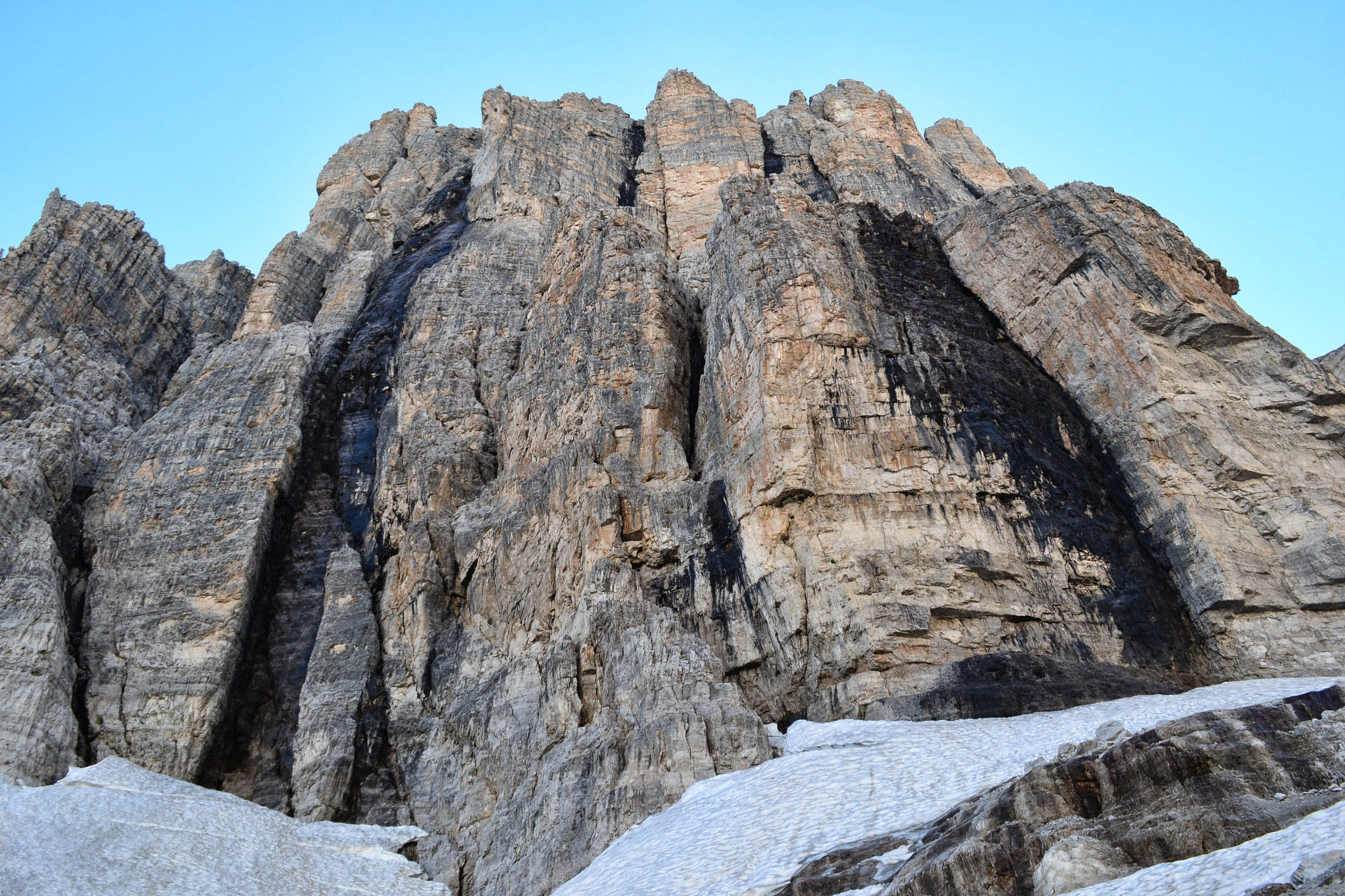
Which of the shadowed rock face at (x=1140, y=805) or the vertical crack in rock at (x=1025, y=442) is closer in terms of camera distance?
the shadowed rock face at (x=1140, y=805)

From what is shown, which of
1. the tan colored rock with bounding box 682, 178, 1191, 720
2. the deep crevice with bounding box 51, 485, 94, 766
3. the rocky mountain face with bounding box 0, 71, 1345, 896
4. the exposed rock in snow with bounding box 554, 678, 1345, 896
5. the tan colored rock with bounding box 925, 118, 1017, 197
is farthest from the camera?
the tan colored rock with bounding box 925, 118, 1017, 197

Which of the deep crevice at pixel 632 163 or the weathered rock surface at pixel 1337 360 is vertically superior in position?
the deep crevice at pixel 632 163

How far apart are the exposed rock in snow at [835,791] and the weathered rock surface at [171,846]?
832 cm

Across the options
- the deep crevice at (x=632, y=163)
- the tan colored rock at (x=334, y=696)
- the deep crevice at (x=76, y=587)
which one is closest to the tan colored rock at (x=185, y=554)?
the deep crevice at (x=76, y=587)

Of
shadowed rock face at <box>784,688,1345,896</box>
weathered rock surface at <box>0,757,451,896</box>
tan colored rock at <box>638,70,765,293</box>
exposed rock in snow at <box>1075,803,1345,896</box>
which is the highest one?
tan colored rock at <box>638,70,765,293</box>

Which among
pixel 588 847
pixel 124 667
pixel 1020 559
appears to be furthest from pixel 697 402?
pixel 124 667

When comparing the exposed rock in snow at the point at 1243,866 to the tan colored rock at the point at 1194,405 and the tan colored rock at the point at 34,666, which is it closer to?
the tan colored rock at the point at 1194,405

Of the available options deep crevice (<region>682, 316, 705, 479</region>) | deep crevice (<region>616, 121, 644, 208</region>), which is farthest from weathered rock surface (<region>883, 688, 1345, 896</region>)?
deep crevice (<region>616, 121, 644, 208</region>)

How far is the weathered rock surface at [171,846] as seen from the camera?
23234 millimetres

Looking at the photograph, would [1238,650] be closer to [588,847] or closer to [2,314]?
[588,847]

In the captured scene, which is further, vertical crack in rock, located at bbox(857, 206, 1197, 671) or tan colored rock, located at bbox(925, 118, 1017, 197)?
tan colored rock, located at bbox(925, 118, 1017, 197)

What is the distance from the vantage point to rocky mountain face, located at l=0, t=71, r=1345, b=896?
83.1ft

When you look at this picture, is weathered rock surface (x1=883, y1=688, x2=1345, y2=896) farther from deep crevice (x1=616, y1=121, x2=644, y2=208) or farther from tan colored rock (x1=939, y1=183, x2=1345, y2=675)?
deep crevice (x1=616, y1=121, x2=644, y2=208)

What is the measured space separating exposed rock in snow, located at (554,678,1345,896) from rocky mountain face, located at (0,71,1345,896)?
145cm
